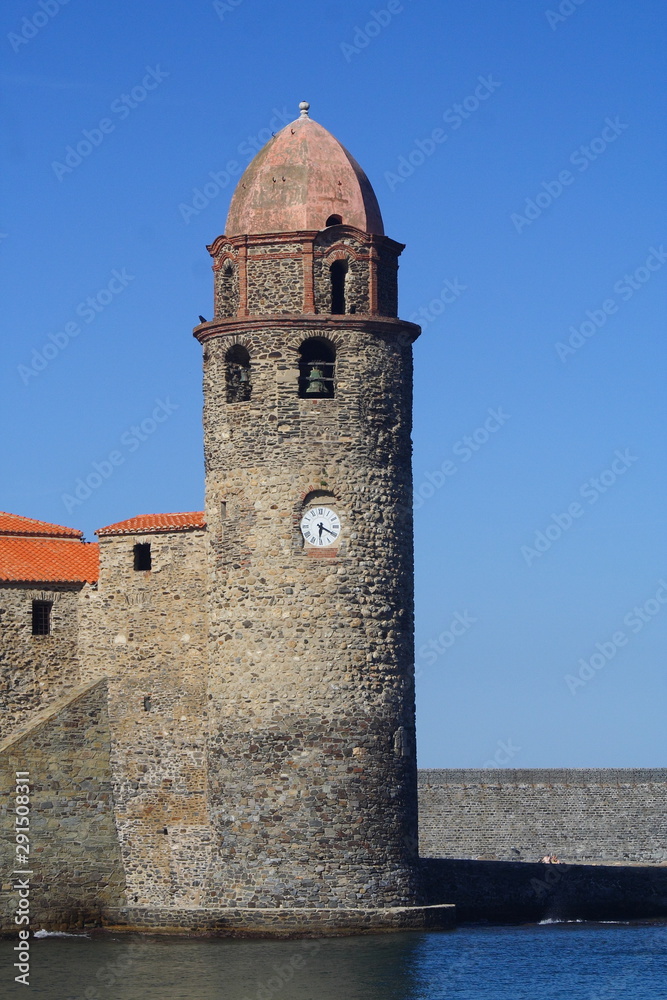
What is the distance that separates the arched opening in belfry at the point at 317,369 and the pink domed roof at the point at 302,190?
87.8 inches

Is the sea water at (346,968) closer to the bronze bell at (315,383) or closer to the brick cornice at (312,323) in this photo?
the bronze bell at (315,383)

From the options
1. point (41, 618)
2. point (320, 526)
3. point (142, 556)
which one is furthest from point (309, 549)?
point (41, 618)

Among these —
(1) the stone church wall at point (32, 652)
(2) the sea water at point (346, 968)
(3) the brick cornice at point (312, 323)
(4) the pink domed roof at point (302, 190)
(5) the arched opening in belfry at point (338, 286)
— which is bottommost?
(2) the sea water at point (346, 968)

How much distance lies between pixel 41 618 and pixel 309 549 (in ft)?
19.9

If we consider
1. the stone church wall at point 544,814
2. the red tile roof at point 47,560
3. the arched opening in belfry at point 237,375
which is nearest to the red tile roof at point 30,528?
the red tile roof at point 47,560

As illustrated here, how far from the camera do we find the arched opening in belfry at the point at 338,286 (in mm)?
39469

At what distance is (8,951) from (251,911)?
4330mm

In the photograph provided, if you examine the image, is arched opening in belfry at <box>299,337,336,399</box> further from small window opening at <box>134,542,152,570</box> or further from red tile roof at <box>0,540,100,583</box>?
red tile roof at <box>0,540,100,583</box>

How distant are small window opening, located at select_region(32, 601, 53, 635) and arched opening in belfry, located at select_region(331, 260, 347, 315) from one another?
8032 mm

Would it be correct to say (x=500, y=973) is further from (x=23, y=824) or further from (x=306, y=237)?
(x=306, y=237)

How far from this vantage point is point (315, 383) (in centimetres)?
3909

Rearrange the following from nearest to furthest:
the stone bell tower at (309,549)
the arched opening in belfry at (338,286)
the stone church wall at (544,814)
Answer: the stone bell tower at (309,549) < the arched opening in belfry at (338,286) < the stone church wall at (544,814)

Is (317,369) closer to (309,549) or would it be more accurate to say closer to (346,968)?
(309,549)

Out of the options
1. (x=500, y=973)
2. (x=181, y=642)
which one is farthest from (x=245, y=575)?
(x=500, y=973)
